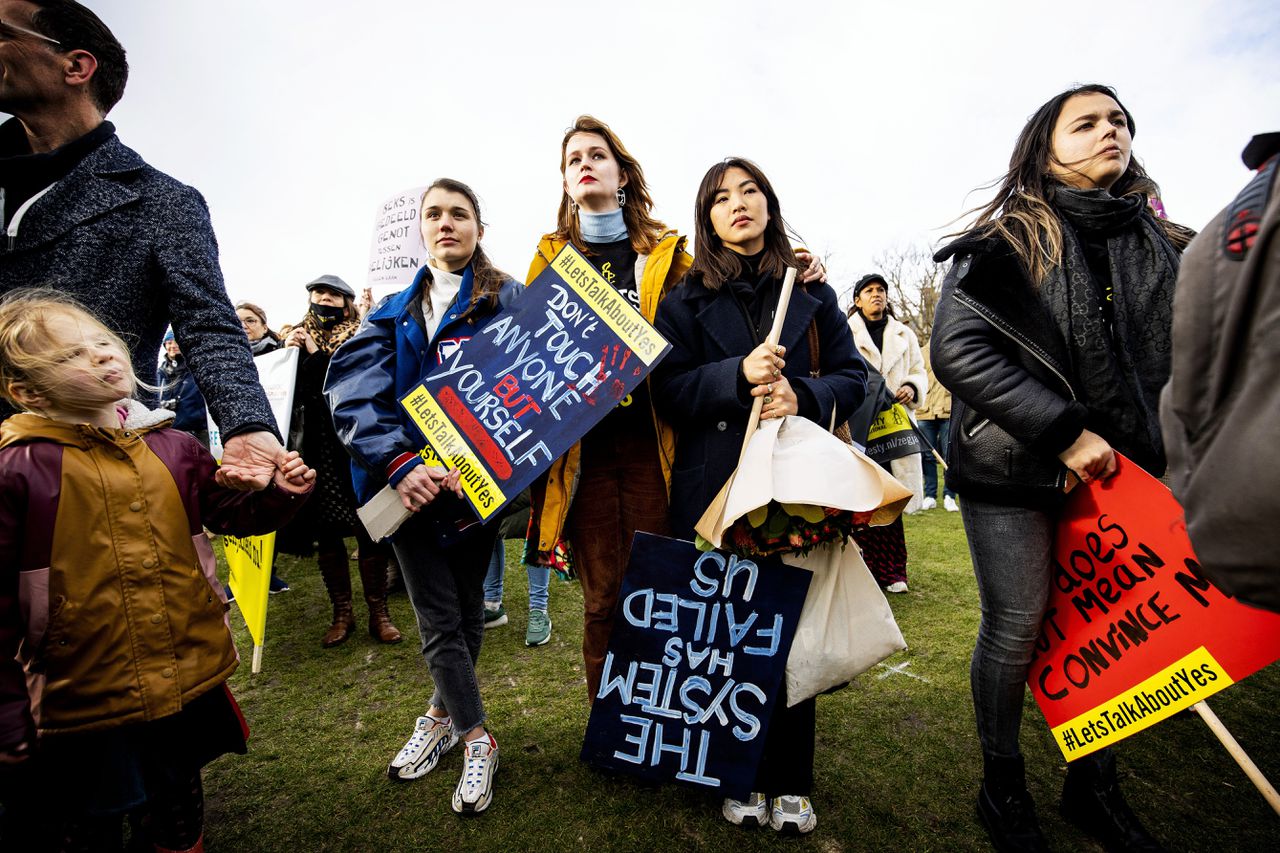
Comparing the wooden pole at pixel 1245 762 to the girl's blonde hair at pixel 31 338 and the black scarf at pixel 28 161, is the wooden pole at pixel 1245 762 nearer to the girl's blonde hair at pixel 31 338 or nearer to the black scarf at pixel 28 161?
the girl's blonde hair at pixel 31 338

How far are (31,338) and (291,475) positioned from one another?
59 cm

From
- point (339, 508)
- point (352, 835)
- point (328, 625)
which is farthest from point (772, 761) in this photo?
point (328, 625)

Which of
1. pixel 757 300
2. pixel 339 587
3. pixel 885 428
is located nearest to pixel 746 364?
pixel 757 300

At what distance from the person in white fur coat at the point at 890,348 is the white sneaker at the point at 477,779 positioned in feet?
11.5

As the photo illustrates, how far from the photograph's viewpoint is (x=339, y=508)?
363cm

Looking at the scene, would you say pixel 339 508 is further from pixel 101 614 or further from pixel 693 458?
pixel 693 458

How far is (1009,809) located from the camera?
1779mm

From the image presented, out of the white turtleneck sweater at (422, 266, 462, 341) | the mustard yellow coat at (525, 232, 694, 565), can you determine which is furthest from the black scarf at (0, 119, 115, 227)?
the mustard yellow coat at (525, 232, 694, 565)

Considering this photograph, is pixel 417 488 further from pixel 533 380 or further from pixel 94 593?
pixel 94 593

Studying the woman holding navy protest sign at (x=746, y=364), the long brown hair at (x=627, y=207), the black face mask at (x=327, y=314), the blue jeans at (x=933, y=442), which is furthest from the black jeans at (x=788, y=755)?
the blue jeans at (x=933, y=442)

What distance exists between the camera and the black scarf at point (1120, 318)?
1.62 metres

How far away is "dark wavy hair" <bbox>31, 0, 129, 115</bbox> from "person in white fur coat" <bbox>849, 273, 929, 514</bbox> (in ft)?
14.0

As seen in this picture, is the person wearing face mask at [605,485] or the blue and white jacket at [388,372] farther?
the person wearing face mask at [605,485]

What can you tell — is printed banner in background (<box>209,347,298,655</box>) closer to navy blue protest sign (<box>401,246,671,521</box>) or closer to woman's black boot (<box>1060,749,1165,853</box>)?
navy blue protest sign (<box>401,246,671,521</box>)
